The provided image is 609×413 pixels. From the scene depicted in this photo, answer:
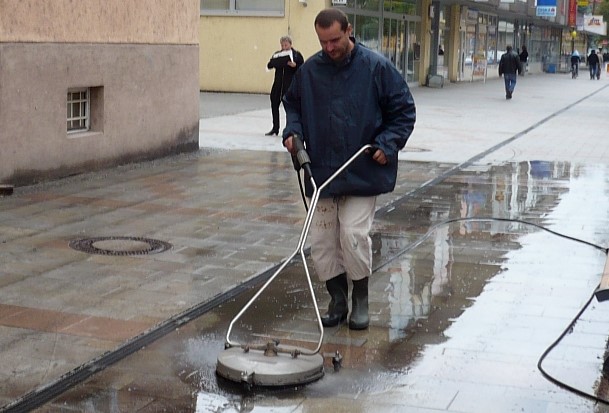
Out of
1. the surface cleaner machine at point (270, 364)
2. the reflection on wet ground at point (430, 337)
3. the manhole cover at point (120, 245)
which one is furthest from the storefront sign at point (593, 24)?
the surface cleaner machine at point (270, 364)

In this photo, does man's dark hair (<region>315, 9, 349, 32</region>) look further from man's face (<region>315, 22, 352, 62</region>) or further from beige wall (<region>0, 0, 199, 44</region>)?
beige wall (<region>0, 0, 199, 44</region>)

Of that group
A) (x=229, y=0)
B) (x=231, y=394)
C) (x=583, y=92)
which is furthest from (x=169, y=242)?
(x=583, y=92)

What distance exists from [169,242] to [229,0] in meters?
23.5

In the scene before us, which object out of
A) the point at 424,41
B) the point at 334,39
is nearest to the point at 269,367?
the point at 334,39

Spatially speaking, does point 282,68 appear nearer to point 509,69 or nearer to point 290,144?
point 290,144

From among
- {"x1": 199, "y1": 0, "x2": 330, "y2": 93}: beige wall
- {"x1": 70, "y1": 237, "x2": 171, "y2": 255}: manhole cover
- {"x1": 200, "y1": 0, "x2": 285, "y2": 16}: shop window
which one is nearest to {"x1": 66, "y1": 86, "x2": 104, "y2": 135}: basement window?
{"x1": 70, "y1": 237, "x2": 171, "y2": 255}: manhole cover

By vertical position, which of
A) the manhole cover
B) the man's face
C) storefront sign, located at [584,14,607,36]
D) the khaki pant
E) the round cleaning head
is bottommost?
the manhole cover

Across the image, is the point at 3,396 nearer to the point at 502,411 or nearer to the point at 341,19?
the point at 502,411

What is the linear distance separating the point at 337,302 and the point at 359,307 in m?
0.15

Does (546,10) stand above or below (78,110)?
above

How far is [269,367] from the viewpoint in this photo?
208 inches

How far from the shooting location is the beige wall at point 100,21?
11.1 m

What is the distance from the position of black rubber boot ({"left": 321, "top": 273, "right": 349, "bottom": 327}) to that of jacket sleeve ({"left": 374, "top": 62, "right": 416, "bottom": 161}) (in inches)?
34.0

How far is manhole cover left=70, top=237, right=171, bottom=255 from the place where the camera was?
8.31 meters
